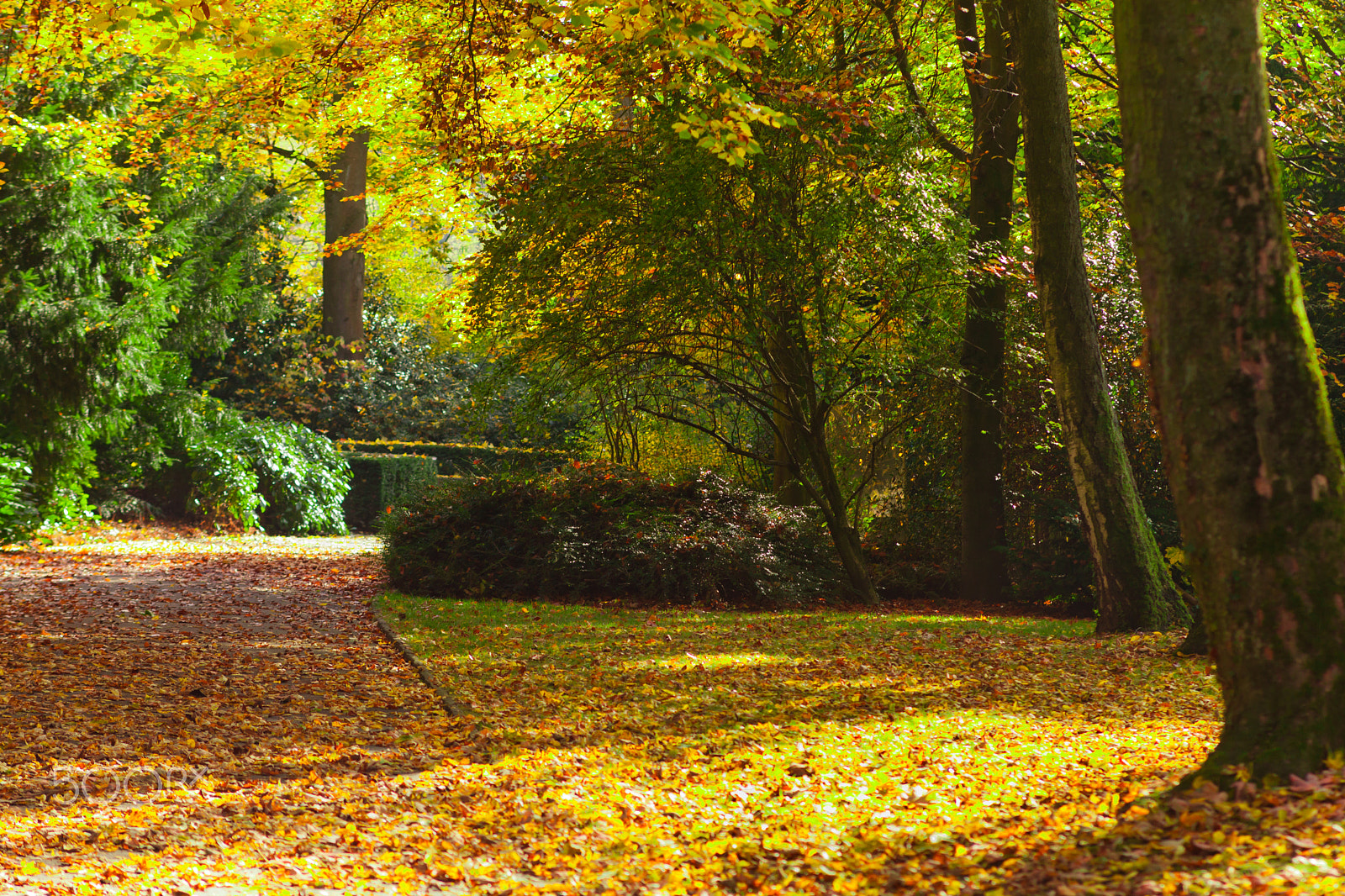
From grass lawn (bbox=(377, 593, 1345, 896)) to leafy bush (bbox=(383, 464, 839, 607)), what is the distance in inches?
100

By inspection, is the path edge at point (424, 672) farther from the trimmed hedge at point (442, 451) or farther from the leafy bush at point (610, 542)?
the trimmed hedge at point (442, 451)

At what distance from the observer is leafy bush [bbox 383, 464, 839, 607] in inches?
379

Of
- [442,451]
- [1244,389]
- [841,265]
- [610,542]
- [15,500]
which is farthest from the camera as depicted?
[442,451]

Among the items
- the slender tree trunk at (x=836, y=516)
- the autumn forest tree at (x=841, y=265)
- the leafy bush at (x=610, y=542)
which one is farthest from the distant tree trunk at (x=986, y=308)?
the leafy bush at (x=610, y=542)

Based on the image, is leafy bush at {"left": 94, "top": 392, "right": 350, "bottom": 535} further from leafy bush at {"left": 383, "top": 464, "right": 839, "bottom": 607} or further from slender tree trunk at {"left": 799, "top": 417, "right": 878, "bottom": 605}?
slender tree trunk at {"left": 799, "top": 417, "right": 878, "bottom": 605}

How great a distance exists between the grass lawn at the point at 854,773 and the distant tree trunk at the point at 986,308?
3472mm

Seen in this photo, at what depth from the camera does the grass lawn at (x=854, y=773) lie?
304cm

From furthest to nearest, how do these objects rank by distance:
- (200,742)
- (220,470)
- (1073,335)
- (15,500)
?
(220,470)
(15,500)
(1073,335)
(200,742)

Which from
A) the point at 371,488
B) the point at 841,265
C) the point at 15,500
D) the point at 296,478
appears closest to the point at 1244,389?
the point at 841,265

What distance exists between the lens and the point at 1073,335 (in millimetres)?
7188

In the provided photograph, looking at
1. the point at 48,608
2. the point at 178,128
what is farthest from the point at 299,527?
the point at 48,608

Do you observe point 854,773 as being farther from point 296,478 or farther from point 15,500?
point 296,478

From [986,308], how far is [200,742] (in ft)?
24.9

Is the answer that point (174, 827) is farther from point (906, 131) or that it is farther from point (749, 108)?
point (906, 131)
